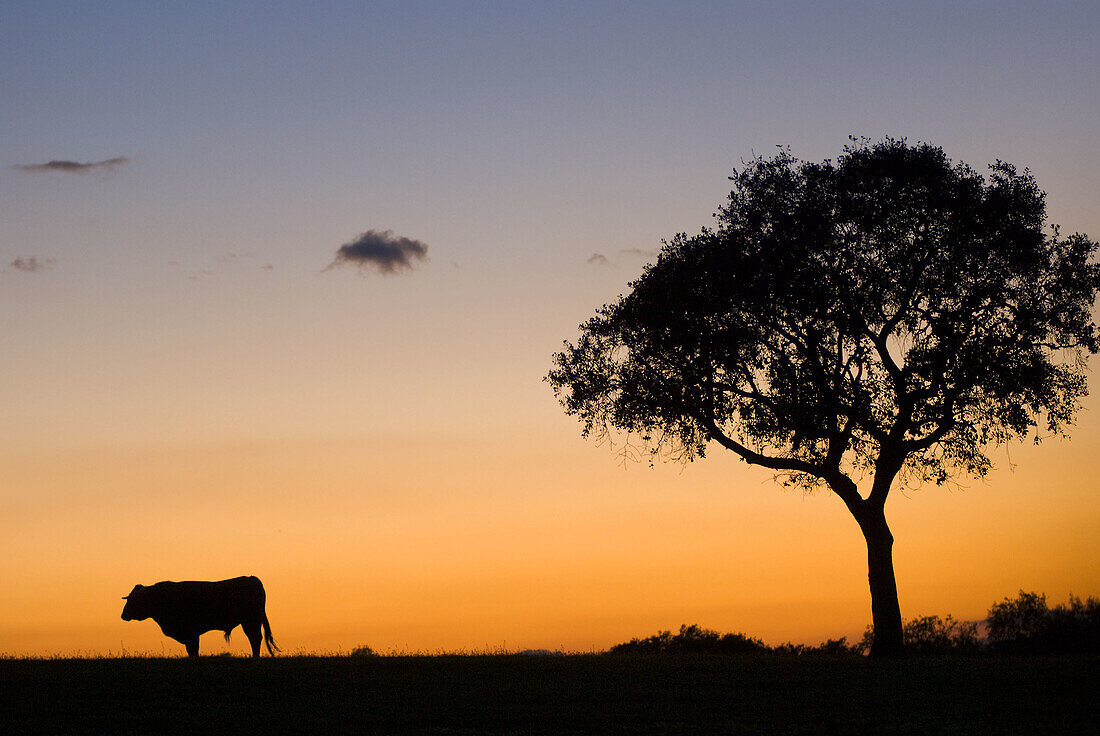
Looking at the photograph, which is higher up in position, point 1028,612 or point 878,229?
point 878,229

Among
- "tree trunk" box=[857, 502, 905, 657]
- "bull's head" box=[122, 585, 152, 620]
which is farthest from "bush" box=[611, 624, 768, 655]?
"bull's head" box=[122, 585, 152, 620]

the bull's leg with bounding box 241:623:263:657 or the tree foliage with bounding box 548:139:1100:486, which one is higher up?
the tree foliage with bounding box 548:139:1100:486

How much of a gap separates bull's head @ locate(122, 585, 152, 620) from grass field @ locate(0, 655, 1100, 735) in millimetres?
6238

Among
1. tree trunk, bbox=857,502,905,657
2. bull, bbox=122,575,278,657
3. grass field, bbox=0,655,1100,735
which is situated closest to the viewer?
grass field, bbox=0,655,1100,735

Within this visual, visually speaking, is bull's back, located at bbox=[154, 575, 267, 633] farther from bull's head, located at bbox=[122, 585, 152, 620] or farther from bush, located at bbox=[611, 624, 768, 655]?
bush, located at bbox=[611, 624, 768, 655]

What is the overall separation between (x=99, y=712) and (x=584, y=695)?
10081 mm

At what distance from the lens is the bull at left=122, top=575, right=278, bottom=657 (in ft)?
119

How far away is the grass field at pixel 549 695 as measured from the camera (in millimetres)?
21750

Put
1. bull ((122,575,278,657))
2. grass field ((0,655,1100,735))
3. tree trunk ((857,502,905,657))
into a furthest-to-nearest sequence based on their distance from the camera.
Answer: bull ((122,575,278,657))
tree trunk ((857,502,905,657))
grass field ((0,655,1100,735))

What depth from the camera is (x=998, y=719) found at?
2198 cm

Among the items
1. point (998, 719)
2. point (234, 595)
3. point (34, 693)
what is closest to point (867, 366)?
point (998, 719)

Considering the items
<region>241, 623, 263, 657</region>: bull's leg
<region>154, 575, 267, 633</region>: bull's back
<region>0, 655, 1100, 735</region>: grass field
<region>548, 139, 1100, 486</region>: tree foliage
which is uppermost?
<region>548, 139, 1100, 486</region>: tree foliage

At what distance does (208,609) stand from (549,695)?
50.7 feet

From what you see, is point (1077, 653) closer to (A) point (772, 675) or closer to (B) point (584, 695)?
(A) point (772, 675)
